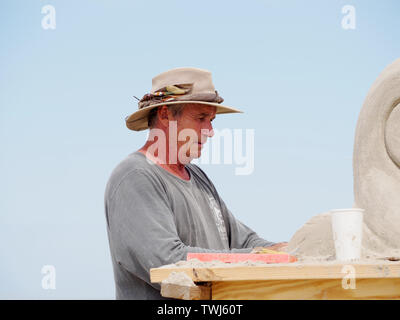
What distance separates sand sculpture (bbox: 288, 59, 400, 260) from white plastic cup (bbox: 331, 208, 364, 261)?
77 cm

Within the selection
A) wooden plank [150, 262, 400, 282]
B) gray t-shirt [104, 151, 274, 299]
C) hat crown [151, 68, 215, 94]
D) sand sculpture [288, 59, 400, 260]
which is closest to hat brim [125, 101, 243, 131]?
hat crown [151, 68, 215, 94]

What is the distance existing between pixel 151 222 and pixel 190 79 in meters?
0.83

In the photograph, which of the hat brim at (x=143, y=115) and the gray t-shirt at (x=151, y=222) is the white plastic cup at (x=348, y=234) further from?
the hat brim at (x=143, y=115)

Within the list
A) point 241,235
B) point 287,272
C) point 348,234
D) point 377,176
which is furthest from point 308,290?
point 241,235

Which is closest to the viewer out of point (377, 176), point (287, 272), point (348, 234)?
point (287, 272)

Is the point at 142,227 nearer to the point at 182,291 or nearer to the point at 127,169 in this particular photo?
the point at 127,169

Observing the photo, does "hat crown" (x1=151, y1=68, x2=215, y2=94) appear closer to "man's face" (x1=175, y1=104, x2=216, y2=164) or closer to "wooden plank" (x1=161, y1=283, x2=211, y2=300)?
"man's face" (x1=175, y1=104, x2=216, y2=164)

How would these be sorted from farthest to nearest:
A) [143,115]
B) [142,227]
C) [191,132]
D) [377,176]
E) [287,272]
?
[143,115] < [191,132] < [377,176] < [142,227] < [287,272]

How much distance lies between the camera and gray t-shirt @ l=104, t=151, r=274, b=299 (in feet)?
7.32

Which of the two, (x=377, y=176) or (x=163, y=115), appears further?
(x=163, y=115)

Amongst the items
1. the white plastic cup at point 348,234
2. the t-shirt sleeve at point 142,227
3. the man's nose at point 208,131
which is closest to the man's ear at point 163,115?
the man's nose at point 208,131

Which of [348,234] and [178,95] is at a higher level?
[178,95]

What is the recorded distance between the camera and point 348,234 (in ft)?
5.93
